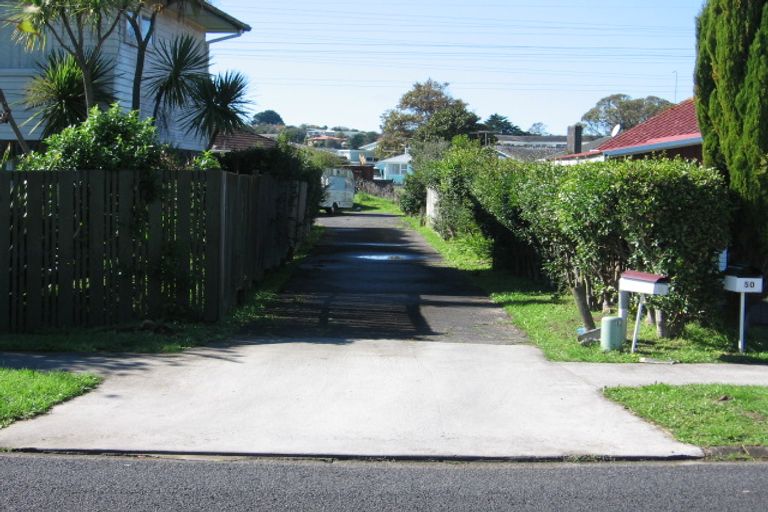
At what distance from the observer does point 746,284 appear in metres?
9.46

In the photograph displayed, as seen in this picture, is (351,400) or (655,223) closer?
(351,400)

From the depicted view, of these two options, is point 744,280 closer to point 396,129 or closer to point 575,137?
point 575,137

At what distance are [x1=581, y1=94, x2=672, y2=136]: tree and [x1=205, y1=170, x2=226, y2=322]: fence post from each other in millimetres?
75693

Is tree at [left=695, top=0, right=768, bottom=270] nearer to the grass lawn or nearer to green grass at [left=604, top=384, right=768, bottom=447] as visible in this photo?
the grass lawn

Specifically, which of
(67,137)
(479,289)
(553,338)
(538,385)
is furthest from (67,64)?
(538,385)

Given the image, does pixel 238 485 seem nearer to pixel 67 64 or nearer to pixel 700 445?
pixel 700 445

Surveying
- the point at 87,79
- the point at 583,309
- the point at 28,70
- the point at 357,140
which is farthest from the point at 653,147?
the point at 357,140

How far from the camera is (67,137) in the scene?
10.7 meters

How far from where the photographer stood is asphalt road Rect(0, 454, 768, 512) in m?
5.16

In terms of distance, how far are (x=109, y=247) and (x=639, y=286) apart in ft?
19.7

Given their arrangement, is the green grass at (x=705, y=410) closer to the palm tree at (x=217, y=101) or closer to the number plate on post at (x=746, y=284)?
the number plate on post at (x=746, y=284)

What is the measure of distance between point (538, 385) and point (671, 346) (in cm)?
245

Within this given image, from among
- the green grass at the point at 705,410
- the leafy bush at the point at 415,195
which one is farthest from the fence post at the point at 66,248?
the leafy bush at the point at 415,195

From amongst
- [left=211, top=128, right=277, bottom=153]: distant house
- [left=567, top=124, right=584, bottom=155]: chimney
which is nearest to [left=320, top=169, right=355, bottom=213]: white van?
[left=567, top=124, right=584, bottom=155]: chimney
